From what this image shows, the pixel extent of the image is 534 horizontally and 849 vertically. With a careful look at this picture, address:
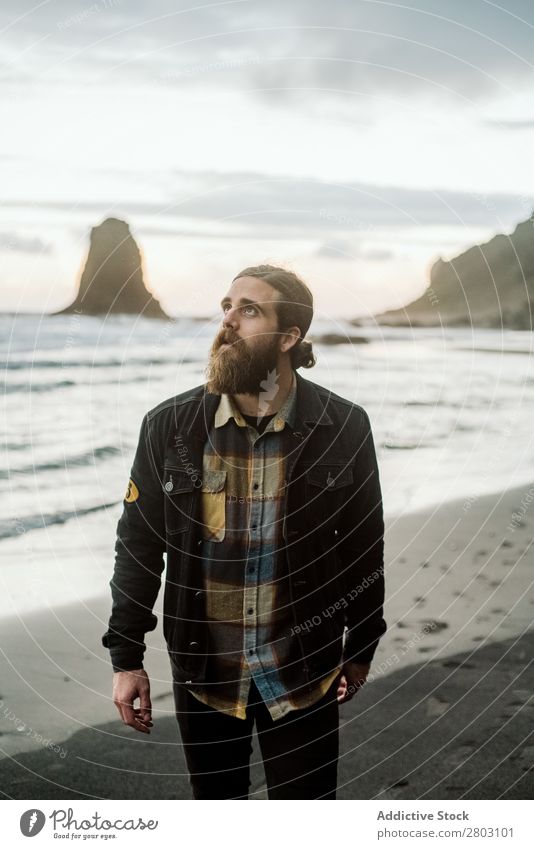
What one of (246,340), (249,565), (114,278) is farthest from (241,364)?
(114,278)

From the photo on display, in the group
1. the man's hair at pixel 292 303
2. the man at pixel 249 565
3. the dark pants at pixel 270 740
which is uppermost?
the man's hair at pixel 292 303

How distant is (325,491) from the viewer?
7.89ft

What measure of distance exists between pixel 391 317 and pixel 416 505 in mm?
2373

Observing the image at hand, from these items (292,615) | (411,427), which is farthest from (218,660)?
(411,427)

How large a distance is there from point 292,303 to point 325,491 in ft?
1.76

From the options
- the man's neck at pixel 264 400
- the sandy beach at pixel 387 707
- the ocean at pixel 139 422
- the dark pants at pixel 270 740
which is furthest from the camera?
the ocean at pixel 139 422

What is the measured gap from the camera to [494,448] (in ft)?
20.5

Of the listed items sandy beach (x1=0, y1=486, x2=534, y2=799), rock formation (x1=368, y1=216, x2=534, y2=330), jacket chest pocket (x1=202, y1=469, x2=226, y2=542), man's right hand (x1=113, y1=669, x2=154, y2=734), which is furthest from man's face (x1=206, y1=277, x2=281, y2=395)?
sandy beach (x1=0, y1=486, x2=534, y2=799)

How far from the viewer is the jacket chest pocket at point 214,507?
2412 millimetres

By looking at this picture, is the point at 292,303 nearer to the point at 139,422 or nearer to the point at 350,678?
the point at 350,678

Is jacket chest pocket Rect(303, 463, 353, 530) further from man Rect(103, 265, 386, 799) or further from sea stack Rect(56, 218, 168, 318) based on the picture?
sea stack Rect(56, 218, 168, 318)

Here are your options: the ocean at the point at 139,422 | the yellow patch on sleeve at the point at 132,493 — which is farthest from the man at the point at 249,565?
the ocean at the point at 139,422

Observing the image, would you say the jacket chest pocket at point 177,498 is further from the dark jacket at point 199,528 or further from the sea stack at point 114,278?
the sea stack at point 114,278

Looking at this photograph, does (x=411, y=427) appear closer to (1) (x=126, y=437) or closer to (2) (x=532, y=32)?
(1) (x=126, y=437)
